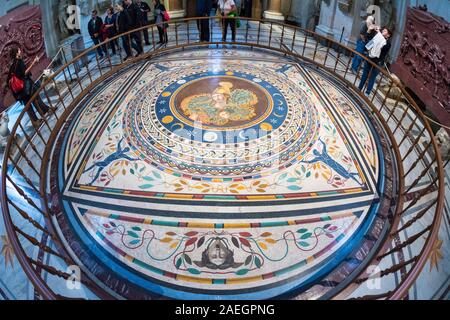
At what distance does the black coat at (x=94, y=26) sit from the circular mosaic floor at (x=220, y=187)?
1568 mm

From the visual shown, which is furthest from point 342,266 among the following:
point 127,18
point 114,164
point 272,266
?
point 127,18

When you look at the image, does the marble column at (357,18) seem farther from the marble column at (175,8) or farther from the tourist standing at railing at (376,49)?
the marble column at (175,8)

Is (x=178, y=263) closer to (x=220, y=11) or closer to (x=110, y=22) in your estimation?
(x=110, y=22)

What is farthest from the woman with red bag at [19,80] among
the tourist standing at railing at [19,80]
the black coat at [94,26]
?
the black coat at [94,26]

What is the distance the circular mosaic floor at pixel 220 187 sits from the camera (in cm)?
288

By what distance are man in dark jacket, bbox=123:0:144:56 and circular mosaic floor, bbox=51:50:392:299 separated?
4.96 feet

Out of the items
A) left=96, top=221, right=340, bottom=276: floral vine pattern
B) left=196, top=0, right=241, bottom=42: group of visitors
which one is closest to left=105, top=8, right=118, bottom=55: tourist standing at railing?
left=196, top=0, right=241, bottom=42: group of visitors

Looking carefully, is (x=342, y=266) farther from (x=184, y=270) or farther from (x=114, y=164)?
(x=114, y=164)

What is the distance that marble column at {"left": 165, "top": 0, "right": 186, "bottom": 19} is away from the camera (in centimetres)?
912

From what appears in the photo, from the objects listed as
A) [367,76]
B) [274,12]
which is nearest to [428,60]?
[367,76]

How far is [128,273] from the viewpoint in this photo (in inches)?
112

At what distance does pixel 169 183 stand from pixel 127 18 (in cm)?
442

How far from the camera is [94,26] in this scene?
6.16 meters
